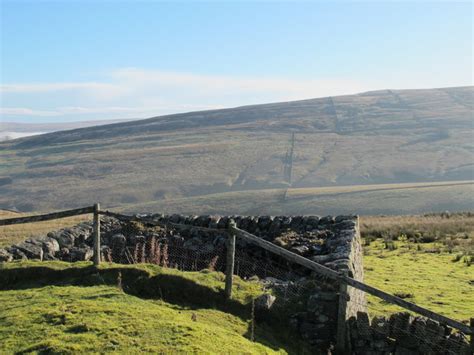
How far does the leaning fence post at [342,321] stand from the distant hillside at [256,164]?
210ft

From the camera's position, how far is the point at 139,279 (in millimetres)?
11203

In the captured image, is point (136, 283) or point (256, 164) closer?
point (136, 283)

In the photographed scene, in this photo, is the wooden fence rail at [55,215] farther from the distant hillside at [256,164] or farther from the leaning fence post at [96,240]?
the distant hillside at [256,164]

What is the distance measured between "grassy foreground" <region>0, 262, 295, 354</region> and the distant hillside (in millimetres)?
63688

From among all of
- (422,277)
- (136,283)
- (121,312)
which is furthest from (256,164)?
(121,312)

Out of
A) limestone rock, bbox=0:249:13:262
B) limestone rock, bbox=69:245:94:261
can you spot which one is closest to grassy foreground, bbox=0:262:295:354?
limestone rock, bbox=0:249:13:262

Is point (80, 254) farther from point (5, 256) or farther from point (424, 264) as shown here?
point (424, 264)

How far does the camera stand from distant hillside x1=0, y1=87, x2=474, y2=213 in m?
90.8

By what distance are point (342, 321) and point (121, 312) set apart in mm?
3931

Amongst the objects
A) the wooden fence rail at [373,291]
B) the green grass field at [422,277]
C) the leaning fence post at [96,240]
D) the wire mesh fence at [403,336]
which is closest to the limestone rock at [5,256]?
the leaning fence post at [96,240]

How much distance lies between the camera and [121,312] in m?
9.26

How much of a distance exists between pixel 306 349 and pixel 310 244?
5.62 metres

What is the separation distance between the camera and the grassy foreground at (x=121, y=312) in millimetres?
8102

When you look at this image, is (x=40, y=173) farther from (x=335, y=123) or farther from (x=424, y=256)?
(x=424, y=256)
